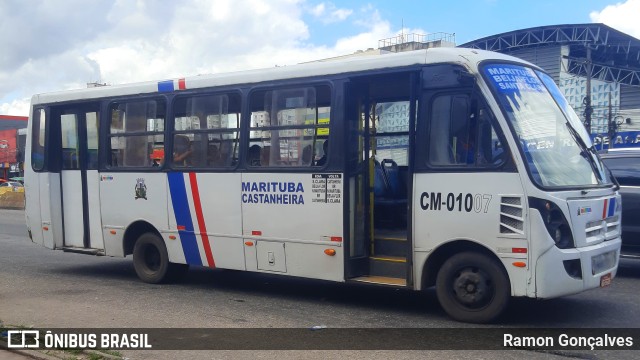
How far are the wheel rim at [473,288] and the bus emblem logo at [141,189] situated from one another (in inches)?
207

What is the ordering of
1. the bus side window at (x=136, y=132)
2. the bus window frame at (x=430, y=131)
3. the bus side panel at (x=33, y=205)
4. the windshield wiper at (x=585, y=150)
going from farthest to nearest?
the bus side panel at (x=33, y=205) → the bus side window at (x=136, y=132) → the windshield wiper at (x=585, y=150) → the bus window frame at (x=430, y=131)

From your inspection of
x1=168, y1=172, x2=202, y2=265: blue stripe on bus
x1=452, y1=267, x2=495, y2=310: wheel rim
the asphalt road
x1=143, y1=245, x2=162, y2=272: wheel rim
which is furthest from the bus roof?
the asphalt road

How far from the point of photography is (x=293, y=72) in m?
9.06

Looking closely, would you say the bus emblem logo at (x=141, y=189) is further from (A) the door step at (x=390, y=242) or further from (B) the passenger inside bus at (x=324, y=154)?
(A) the door step at (x=390, y=242)

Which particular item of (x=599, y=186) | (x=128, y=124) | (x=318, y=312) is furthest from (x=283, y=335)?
(x=128, y=124)

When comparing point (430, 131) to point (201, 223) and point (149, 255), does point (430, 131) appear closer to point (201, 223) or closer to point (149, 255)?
point (201, 223)

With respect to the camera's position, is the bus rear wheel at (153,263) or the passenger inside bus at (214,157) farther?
the bus rear wheel at (153,263)

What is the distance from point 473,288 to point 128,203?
5.87m

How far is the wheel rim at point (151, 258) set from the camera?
10891 millimetres

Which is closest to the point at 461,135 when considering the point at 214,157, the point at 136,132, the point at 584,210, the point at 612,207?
the point at 584,210

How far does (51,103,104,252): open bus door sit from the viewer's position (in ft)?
37.6

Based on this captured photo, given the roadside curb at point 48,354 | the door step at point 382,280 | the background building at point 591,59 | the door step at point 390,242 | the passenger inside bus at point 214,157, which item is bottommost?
the roadside curb at point 48,354

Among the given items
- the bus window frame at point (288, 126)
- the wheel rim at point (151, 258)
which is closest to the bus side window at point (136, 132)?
the wheel rim at point (151, 258)

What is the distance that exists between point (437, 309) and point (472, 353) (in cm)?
209
